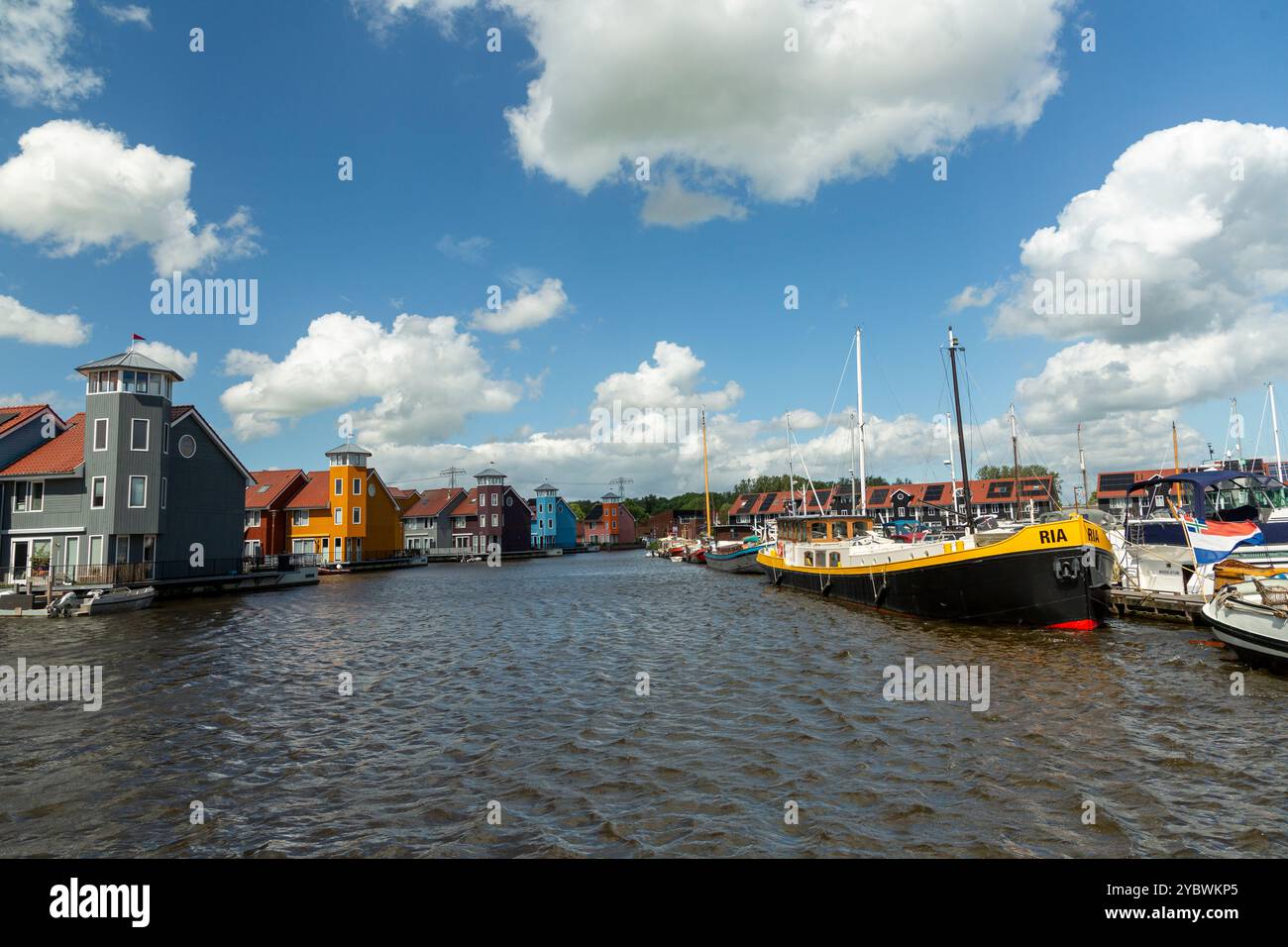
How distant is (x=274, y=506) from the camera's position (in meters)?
73.7

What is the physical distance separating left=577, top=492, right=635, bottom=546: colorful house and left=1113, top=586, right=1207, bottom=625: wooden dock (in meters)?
122

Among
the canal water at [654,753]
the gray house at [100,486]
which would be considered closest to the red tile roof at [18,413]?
the gray house at [100,486]

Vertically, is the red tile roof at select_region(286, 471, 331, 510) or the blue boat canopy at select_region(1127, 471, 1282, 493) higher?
the red tile roof at select_region(286, 471, 331, 510)

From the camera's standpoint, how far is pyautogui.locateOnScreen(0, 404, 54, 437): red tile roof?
1593 inches

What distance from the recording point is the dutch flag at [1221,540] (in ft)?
86.2

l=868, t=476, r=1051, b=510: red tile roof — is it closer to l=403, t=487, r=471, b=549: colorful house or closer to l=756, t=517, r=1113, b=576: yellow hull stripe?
l=403, t=487, r=471, b=549: colorful house

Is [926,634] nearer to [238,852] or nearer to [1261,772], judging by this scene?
[1261,772]

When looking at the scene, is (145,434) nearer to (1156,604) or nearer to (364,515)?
(364,515)

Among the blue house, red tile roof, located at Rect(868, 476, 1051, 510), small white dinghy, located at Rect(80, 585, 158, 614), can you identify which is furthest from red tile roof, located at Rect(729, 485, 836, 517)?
small white dinghy, located at Rect(80, 585, 158, 614)

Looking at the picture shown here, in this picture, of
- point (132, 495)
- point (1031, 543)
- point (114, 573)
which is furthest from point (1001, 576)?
point (132, 495)

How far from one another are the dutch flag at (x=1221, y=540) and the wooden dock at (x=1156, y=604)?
1865mm

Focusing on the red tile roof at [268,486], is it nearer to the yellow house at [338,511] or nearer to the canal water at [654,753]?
the yellow house at [338,511]

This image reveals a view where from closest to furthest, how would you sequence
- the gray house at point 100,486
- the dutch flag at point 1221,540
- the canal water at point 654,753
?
the canal water at point 654,753 < the dutch flag at point 1221,540 < the gray house at point 100,486
